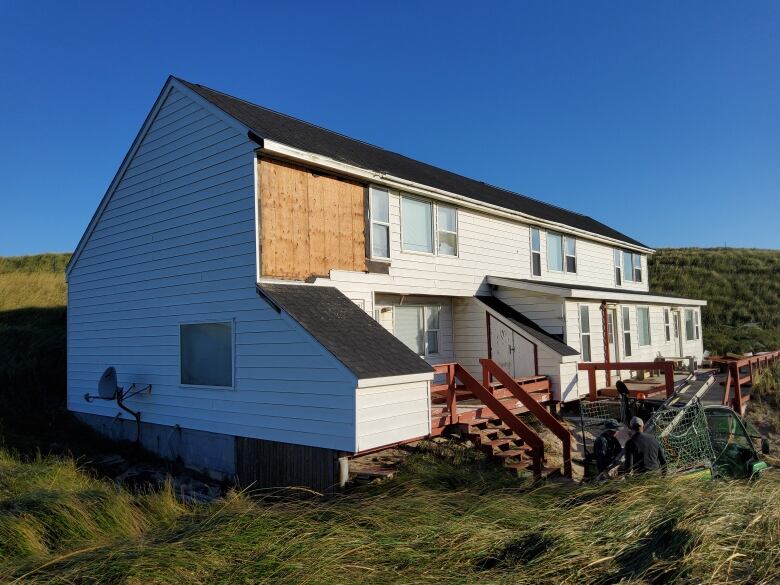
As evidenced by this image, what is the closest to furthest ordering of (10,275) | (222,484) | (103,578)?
Answer: 1. (103,578)
2. (222,484)
3. (10,275)

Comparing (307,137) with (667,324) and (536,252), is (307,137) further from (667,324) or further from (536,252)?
(667,324)

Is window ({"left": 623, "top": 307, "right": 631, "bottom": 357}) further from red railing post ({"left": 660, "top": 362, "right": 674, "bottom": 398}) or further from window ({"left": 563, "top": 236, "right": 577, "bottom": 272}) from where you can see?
red railing post ({"left": 660, "top": 362, "right": 674, "bottom": 398})

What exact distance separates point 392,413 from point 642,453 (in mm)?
3760

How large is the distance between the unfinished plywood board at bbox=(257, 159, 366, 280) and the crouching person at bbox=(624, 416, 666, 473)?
6597 mm

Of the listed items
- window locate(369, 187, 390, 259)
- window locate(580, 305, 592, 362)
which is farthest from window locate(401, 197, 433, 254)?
window locate(580, 305, 592, 362)

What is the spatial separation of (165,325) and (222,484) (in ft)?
12.3

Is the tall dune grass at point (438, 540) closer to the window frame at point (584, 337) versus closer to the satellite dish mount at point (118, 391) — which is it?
the satellite dish mount at point (118, 391)

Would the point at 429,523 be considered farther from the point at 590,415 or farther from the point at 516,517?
the point at 590,415

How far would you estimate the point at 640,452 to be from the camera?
835cm

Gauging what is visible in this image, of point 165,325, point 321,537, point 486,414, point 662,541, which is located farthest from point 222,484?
point 662,541

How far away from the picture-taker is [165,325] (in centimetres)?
1368

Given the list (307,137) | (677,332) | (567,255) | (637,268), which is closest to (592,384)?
(567,255)

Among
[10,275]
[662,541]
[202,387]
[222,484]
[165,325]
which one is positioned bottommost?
[222,484]

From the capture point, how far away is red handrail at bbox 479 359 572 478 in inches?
447
